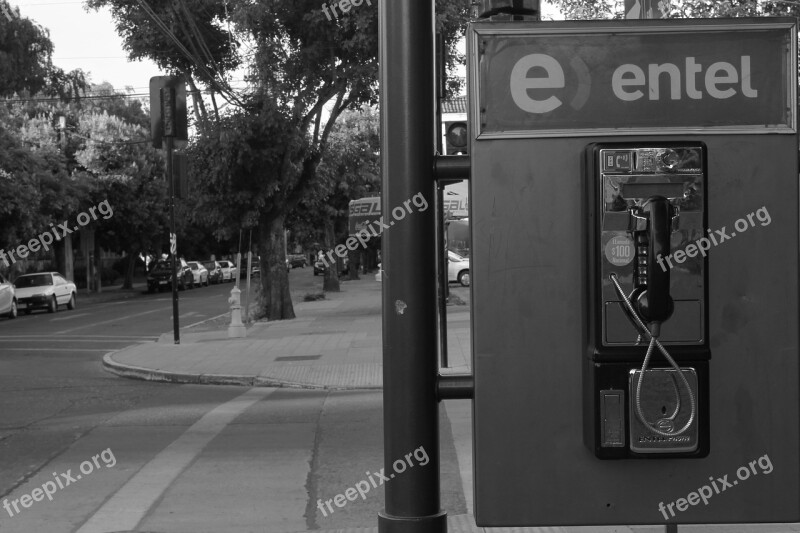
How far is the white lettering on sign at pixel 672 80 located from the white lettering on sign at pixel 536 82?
0.61 ft

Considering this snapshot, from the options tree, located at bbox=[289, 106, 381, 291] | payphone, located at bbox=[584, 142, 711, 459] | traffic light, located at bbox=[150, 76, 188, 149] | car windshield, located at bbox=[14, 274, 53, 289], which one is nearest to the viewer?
payphone, located at bbox=[584, 142, 711, 459]

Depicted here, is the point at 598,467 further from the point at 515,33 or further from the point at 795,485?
the point at 515,33

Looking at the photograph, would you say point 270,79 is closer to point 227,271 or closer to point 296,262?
point 227,271

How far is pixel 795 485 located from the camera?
3154 mm

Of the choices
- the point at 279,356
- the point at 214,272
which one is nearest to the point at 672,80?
the point at 279,356

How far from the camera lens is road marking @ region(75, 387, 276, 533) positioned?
Result: 241 inches

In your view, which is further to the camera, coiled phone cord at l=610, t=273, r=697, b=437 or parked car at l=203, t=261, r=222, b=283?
parked car at l=203, t=261, r=222, b=283

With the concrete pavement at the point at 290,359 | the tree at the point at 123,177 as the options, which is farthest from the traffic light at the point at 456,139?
the tree at the point at 123,177

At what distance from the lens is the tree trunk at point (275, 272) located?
80.3 feet

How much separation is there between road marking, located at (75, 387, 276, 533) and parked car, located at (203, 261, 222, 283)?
1976 inches

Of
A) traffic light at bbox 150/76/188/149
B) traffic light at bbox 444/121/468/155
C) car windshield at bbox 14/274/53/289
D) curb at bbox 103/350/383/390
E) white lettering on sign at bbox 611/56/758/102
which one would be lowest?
curb at bbox 103/350/383/390

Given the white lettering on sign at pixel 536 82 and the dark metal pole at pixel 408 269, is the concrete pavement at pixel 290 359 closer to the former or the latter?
the dark metal pole at pixel 408 269

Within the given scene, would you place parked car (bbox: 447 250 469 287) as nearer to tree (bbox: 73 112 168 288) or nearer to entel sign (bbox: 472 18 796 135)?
tree (bbox: 73 112 168 288)

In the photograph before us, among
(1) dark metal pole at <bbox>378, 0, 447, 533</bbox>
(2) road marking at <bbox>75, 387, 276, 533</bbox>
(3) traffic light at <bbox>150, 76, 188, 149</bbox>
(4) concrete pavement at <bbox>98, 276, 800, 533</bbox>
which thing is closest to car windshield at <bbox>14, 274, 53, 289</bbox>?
(4) concrete pavement at <bbox>98, 276, 800, 533</bbox>
